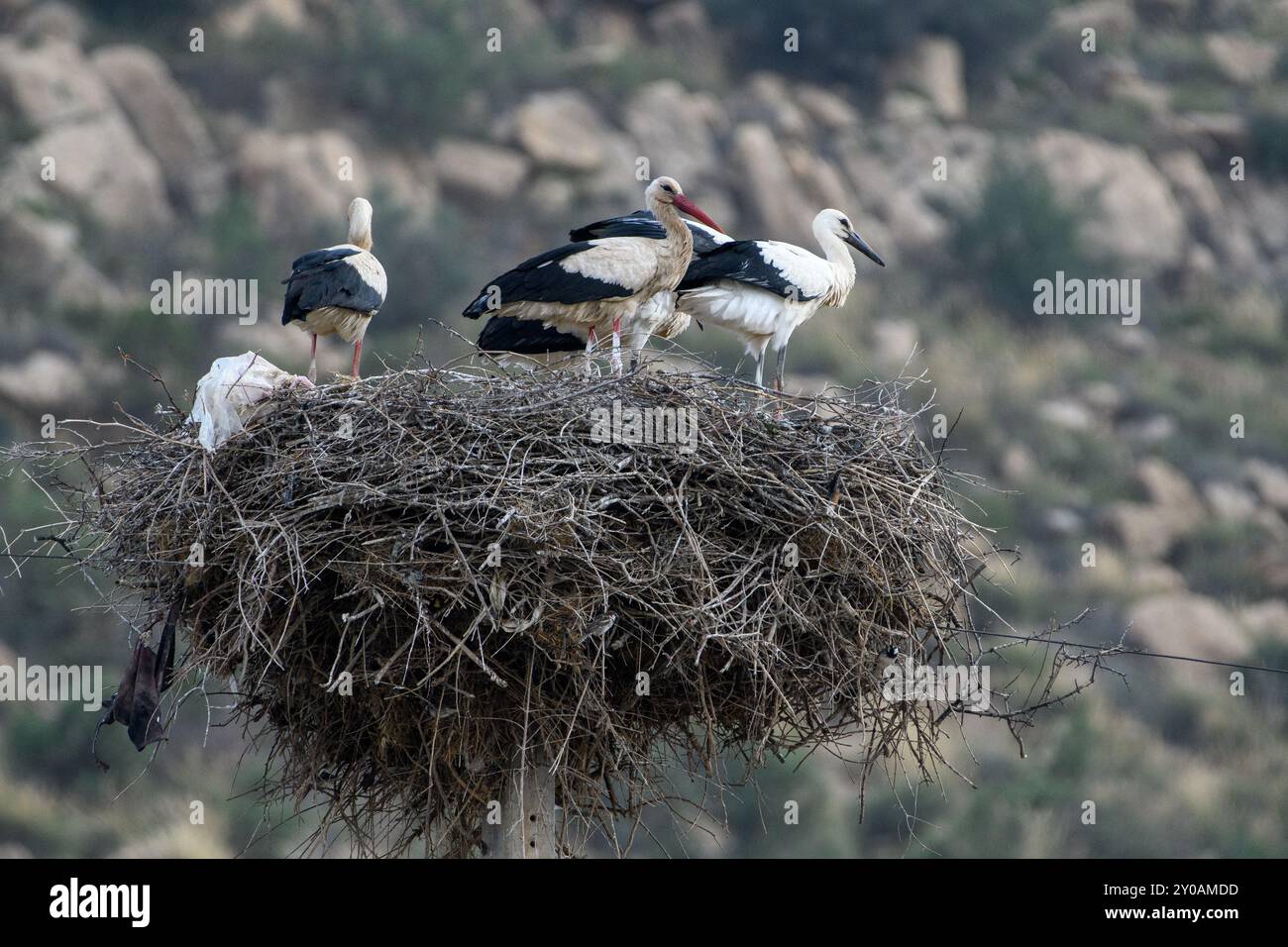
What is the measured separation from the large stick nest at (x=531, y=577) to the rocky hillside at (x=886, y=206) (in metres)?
A: 14.9

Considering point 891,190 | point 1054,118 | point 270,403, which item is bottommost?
point 270,403

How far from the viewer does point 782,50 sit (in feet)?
134

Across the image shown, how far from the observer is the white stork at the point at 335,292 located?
10.4m

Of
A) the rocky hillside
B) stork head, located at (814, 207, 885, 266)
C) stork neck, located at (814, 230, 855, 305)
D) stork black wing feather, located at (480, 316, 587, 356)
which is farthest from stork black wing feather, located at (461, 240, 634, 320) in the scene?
the rocky hillside

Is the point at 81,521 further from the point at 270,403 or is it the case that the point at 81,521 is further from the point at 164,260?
the point at 164,260

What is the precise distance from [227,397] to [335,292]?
1780 mm

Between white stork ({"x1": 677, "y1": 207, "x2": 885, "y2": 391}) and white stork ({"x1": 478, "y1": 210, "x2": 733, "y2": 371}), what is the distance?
0.65 feet

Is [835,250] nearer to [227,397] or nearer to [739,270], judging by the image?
[739,270]

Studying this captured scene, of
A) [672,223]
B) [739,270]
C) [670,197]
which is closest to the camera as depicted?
[672,223]

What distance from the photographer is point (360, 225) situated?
1144cm

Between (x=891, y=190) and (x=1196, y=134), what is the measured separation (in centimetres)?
830

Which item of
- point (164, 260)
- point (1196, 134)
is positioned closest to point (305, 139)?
point (164, 260)

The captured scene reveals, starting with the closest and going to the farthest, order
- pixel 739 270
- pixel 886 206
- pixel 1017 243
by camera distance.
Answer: pixel 739 270 → pixel 1017 243 → pixel 886 206

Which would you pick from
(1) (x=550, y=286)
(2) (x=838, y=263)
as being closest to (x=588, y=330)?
(1) (x=550, y=286)
